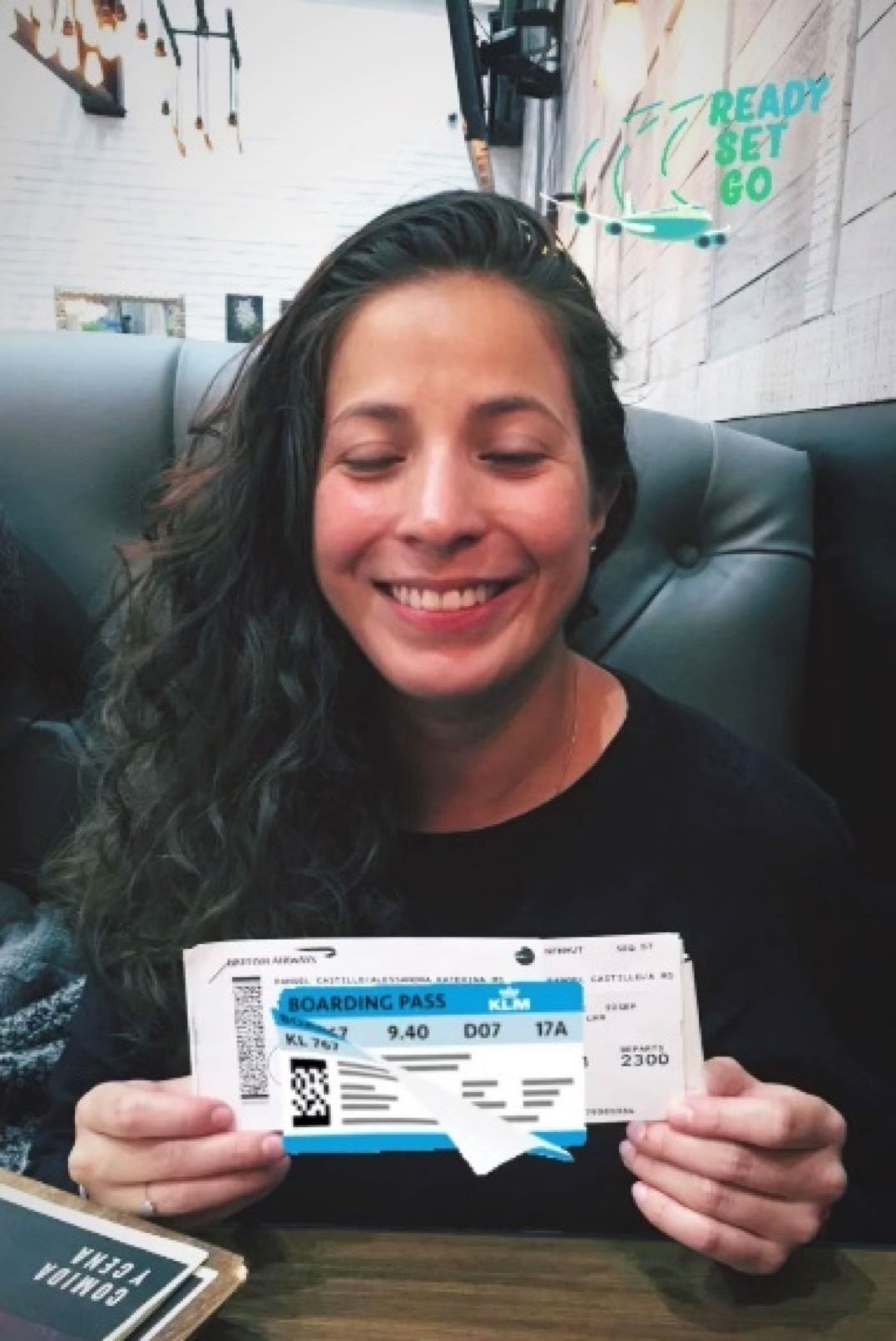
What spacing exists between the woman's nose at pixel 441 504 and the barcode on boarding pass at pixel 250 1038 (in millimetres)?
319

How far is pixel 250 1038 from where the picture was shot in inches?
25.3

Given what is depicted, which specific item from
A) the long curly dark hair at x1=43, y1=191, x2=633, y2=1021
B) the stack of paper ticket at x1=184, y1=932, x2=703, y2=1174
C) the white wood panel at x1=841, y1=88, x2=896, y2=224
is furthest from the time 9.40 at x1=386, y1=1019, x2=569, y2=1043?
the white wood panel at x1=841, y1=88, x2=896, y2=224

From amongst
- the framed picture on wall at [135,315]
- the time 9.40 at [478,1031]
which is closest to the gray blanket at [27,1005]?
the time 9.40 at [478,1031]

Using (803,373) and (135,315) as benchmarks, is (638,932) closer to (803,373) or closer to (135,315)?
(803,373)

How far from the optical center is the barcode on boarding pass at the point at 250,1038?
25.0 inches

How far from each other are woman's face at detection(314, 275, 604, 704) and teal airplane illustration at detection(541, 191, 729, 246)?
2.54 ft

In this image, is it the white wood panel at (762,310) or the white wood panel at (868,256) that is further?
the white wood panel at (762,310)

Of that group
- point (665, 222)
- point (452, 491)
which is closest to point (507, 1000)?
point (452, 491)

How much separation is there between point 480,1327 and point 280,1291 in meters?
0.12

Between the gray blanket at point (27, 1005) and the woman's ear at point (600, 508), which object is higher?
the woman's ear at point (600, 508)

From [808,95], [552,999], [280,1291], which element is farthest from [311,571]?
[808,95]

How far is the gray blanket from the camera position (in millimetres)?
1065

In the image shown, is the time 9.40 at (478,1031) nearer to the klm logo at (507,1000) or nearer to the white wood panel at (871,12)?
the klm logo at (507,1000)

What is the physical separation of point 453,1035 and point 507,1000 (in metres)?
0.04
